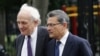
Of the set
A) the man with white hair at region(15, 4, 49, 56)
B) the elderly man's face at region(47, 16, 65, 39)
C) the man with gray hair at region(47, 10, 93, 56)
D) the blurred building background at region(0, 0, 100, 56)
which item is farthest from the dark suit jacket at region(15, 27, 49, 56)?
the blurred building background at region(0, 0, 100, 56)

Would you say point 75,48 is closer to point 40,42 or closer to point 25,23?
point 40,42

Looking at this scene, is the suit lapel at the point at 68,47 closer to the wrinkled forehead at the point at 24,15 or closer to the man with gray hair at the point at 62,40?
the man with gray hair at the point at 62,40

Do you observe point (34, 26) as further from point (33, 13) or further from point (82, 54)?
point (82, 54)

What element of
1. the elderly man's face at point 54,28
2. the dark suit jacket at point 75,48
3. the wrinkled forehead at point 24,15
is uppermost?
the wrinkled forehead at point 24,15

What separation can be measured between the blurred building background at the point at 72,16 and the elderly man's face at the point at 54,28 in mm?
1804

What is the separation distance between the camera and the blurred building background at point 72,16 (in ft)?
30.1

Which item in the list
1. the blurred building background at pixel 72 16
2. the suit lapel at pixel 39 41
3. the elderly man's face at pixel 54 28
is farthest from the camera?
the blurred building background at pixel 72 16

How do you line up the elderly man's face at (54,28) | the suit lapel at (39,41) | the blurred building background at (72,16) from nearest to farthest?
1. the elderly man's face at (54,28)
2. the suit lapel at (39,41)
3. the blurred building background at (72,16)

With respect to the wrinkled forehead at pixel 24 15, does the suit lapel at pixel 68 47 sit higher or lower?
lower

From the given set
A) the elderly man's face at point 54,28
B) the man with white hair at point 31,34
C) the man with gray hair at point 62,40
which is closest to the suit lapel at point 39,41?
the man with white hair at point 31,34

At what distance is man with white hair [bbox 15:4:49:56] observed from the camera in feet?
16.7

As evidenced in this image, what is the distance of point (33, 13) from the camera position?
16.9 ft

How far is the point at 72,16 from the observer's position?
11.9m

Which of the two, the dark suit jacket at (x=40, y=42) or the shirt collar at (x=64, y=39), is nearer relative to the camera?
the shirt collar at (x=64, y=39)
